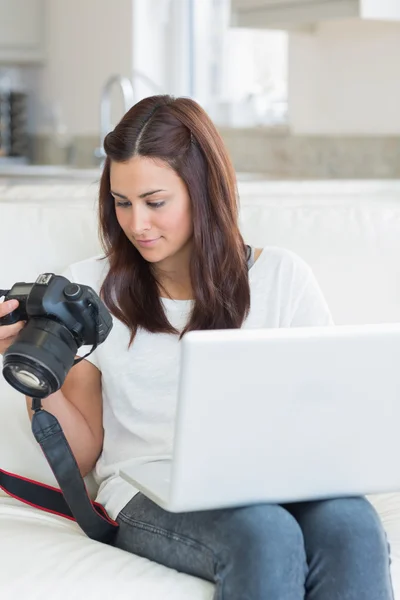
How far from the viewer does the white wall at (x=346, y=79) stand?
327cm

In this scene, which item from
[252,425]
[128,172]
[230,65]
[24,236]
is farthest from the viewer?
[230,65]

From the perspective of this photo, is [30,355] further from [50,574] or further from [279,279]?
[279,279]

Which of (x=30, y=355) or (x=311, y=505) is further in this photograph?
(x=311, y=505)

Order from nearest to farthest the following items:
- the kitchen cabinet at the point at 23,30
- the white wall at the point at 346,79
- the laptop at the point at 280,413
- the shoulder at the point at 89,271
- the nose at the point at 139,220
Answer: the laptop at the point at 280,413 → the nose at the point at 139,220 → the shoulder at the point at 89,271 → the white wall at the point at 346,79 → the kitchen cabinet at the point at 23,30

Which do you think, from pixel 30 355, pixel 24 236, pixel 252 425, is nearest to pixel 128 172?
pixel 24 236

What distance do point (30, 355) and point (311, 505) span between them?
0.44 metres

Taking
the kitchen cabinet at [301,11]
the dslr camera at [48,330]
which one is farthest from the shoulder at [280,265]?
the kitchen cabinet at [301,11]

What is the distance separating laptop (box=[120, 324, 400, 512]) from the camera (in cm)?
116

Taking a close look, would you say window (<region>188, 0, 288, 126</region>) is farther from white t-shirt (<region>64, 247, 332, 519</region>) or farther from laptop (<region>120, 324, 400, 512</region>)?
laptop (<region>120, 324, 400, 512</region>)

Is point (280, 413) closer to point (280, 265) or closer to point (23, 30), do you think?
point (280, 265)

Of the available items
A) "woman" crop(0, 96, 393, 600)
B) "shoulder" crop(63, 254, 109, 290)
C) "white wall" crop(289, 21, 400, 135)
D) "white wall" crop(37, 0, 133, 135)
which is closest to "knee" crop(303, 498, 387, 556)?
"woman" crop(0, 96, 393, 600)

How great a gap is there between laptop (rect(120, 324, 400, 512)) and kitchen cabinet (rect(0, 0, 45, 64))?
4021 millimetres

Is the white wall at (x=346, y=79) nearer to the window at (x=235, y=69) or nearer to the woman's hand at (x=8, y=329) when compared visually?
the window at (x=235, y=69)

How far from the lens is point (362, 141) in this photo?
338cm
